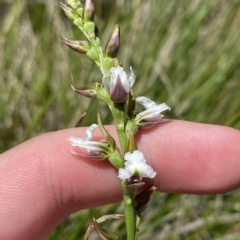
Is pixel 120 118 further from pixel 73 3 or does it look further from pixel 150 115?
pixel 73 3

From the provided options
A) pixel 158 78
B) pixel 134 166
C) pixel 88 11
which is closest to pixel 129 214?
pixel 134 166

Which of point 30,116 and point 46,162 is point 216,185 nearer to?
point 46,162

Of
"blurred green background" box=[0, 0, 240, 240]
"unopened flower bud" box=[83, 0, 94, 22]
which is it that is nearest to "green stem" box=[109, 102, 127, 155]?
"unopened flower bud" box=[83, 0, 94, 22]

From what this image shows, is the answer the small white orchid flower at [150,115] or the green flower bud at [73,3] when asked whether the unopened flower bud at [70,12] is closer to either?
the green flower bud at [73,3]

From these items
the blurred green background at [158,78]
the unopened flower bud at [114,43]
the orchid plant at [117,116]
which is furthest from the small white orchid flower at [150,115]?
the blurred green background at [158,78]

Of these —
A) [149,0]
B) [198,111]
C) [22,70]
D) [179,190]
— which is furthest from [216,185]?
[22,70]

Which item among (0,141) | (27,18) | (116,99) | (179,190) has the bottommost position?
(0,141)
